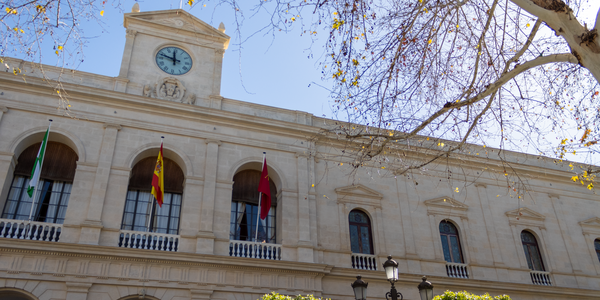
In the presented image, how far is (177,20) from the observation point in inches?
830

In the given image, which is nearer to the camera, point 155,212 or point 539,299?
point 155,212

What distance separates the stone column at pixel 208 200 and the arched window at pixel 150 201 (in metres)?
1.38

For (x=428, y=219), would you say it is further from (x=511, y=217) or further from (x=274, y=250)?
(x=274, y=250)

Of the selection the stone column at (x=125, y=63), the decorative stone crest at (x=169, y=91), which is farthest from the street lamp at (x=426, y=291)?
the stone column at (x=125, y=63)

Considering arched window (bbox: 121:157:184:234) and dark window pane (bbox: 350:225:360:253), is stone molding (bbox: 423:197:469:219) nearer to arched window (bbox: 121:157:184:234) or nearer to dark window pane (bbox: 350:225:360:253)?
dark window pane (bbox: 350:225:360:253)

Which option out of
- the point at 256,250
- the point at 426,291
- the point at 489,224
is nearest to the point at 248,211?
the point at 256,250

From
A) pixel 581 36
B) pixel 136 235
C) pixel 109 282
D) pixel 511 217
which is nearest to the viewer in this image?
pixel 581 36

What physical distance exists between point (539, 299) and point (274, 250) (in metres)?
11.6

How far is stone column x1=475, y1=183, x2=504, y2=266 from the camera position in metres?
20.6

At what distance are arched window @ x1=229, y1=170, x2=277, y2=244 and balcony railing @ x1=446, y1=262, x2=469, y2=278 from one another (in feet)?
24.1

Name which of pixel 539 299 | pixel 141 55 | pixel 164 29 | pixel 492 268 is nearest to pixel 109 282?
pixel 141 55

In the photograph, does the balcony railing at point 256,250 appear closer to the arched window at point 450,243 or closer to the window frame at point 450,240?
the window frame at point 450,240

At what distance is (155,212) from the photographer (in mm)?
17672

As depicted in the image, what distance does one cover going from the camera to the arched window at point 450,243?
20.3 meters
